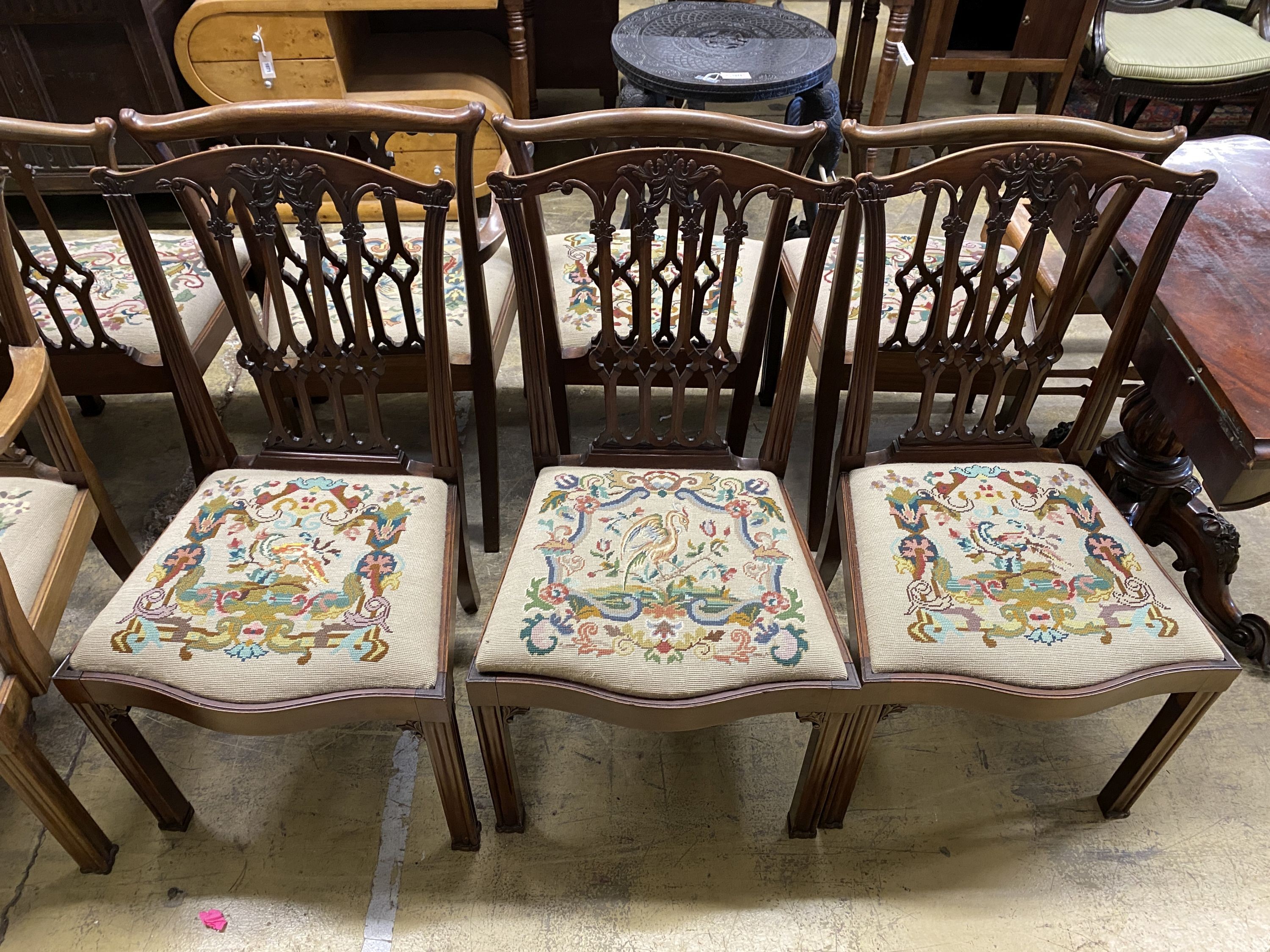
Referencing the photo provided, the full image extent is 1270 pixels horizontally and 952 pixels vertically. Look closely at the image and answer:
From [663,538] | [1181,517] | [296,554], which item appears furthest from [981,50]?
[296,554]

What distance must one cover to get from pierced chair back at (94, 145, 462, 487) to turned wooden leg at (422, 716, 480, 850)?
1.40 feet

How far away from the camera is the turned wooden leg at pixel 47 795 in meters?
1.08

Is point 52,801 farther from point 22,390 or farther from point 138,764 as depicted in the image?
point 22,390

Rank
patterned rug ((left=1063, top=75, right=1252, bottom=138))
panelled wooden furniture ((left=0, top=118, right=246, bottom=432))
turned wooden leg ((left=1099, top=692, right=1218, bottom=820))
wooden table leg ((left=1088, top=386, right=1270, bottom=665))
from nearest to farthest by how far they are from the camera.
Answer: turned wooden leg ((left=1099, top=692, right=1218, bottom=820)) → panelled wooden furniture ((left=0, top=118, right=246, bottom=432)) → wooden table leg ((left=1088, top=386, right=1270, bottom=665)) → patterned rug ((left=1063, top=75, right=1252, bottom=138))

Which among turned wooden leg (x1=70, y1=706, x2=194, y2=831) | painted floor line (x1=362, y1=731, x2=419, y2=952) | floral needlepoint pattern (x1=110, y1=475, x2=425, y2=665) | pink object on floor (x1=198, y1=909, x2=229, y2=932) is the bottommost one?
pink object on floor (x1=198, y1=909, x2=229, y2=932)

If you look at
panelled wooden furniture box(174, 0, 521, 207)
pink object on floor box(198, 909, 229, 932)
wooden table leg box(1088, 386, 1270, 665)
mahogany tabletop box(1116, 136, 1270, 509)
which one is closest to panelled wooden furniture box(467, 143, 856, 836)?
pink object on floor box(198, 909, 229, 932)

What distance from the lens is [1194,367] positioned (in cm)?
121

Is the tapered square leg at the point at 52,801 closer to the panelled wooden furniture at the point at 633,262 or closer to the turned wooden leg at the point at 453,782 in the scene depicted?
the turned wooden leg at the point at 453,782

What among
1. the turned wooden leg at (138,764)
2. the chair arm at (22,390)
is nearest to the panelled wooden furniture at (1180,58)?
the chair arm at (22,390)

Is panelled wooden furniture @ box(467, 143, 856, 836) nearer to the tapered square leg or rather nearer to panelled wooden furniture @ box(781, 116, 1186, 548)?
panelled wooden furniture @ box(781, 116, 1186, 548)

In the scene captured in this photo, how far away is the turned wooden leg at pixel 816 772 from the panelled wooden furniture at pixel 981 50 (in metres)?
2.06

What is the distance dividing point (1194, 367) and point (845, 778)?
2.69ft

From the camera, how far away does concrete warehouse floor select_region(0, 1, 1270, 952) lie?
4.15 ft

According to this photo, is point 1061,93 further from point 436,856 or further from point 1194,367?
point 436,856
